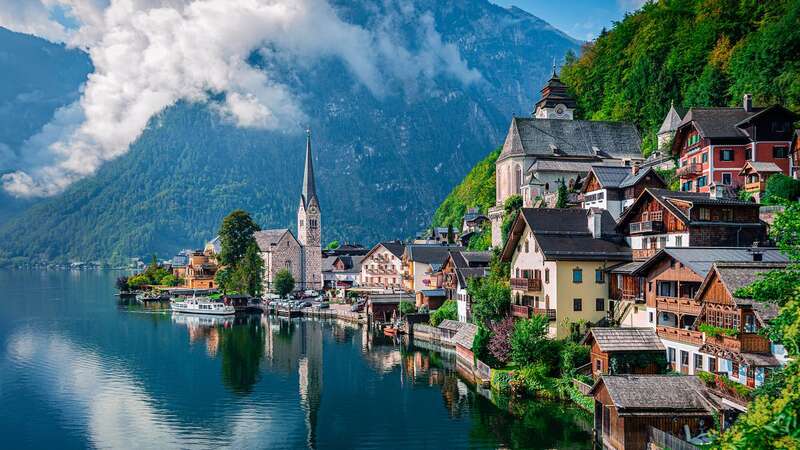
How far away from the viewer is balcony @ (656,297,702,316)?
35044mm

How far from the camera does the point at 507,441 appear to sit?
3653 centimetres

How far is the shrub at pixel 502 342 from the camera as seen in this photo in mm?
47875

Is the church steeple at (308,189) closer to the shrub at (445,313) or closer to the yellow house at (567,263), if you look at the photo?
the shrub at (445,313)

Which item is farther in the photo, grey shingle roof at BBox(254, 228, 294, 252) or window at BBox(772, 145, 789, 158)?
grey shingle roof at BBox(254, 228, 294, 252)

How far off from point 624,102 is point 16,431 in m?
83.6

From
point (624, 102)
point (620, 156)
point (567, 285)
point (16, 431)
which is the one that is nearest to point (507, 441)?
point (567, 285)

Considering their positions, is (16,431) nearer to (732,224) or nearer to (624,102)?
(732,224)

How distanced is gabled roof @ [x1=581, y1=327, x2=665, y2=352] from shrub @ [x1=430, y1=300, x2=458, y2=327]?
33177 mm

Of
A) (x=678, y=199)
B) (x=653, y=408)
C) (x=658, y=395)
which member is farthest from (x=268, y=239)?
(x=653, y=408)

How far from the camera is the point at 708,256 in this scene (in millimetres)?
37250

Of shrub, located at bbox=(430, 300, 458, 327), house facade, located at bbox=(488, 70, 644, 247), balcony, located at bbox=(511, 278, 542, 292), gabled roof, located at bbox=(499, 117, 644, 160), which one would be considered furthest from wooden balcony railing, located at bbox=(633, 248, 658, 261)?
gabled roof, located at bbox=(499, 117, 644, 160)

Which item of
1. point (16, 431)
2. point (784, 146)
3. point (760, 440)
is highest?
point (784, 146)

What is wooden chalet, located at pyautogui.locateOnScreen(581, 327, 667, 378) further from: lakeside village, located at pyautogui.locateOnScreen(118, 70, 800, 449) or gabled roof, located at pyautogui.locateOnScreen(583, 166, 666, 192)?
gabled roof, located at pyautogui.locateOnScreen(583, 166, 666, 192)

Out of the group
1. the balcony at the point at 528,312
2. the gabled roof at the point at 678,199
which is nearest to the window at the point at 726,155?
the gabled roof at the point at 678,199
